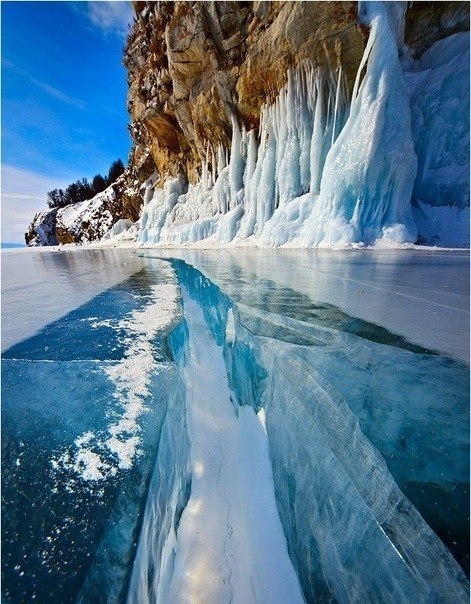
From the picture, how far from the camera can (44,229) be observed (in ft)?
149

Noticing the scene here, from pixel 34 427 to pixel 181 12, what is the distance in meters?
19.5

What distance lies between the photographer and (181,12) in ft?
44.0

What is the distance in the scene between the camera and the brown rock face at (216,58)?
9664 millimetres

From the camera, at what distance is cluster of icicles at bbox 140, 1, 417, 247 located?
28.5 feet

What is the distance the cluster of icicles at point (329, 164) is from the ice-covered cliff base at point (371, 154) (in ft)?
0.11

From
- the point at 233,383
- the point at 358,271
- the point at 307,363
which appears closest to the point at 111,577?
the point at 307,363

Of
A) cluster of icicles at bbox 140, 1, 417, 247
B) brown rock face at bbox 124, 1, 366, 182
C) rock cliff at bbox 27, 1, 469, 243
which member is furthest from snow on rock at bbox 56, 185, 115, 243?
cluster of icicles at bbox 140, 1, 417, 247

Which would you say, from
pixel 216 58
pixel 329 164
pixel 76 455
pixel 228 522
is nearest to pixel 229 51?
pixel 216 58

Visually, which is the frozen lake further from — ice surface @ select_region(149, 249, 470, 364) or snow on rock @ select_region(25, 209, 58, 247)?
snow on rock @ select_region(25, 209, 58, 247)

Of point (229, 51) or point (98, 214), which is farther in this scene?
point (98, 214)

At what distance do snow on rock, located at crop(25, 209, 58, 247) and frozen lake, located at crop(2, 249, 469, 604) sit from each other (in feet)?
174

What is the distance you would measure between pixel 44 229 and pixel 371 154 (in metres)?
52.5

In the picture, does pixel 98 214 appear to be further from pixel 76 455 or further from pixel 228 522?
pixel 76 455

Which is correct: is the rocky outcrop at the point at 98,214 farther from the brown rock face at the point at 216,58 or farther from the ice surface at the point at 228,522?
the ice surface at the point at 228,522
